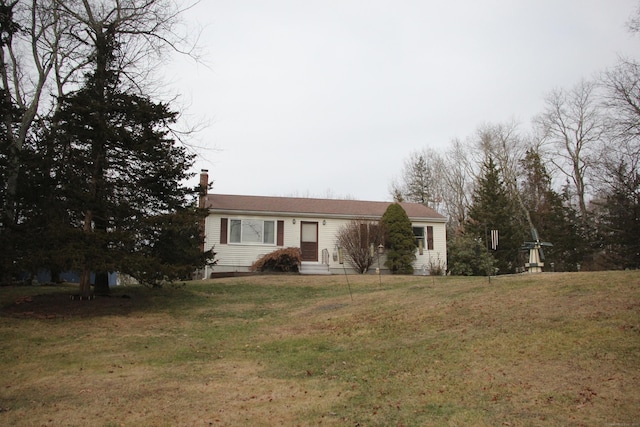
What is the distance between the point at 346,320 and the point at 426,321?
6.90ft

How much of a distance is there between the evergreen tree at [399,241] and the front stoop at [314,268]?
3.10 metres

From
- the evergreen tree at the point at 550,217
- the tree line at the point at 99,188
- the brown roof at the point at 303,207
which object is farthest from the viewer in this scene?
the evergreen tree at the point at 550,217

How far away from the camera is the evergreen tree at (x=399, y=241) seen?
24.2 m

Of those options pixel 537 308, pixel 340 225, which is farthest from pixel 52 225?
pixel 340 225

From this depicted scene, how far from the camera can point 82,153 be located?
14.4m

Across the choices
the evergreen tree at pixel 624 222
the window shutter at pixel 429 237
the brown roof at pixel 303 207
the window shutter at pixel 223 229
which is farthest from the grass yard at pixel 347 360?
the evergreen tree at pixel 624 222

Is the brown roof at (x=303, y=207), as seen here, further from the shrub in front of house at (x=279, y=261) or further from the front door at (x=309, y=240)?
the shrub in front of house at (x=279, y=261)

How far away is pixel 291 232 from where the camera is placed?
24.7 meters

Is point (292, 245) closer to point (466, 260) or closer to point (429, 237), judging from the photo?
point (429, 237)

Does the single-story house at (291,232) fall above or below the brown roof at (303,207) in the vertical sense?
below

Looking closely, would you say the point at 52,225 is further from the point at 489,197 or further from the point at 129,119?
the point at 489,197

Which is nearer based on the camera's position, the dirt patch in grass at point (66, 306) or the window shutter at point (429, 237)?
the dirt patch in grass at point (66, 306)

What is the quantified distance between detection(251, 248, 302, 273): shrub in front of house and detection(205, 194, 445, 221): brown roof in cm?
235

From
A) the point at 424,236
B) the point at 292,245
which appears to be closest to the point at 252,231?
the point at 292,245
